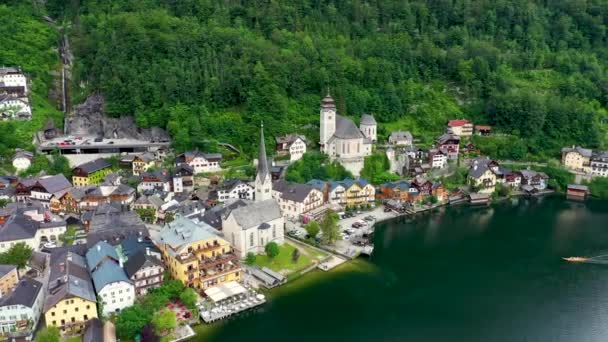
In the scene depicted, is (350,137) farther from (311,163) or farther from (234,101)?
(234,101)

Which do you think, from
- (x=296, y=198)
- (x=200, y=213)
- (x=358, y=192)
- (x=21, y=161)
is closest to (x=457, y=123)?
(x=358, y=192)

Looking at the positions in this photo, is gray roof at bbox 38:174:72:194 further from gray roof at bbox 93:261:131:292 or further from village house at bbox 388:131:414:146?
village house at bbox 388:131:414:146

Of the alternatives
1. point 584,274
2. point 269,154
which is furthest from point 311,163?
point 584,274

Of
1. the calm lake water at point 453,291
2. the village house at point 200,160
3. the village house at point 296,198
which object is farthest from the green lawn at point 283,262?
the village house at point 200,160

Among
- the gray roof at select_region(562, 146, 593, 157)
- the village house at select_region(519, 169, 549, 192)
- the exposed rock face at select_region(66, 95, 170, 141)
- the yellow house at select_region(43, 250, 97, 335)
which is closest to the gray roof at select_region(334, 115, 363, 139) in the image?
the village house at select_region(519, 169, 549, 192)

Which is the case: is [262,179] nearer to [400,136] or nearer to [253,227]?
[253,227]

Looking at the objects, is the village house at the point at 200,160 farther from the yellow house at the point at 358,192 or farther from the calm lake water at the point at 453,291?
the calm lake water at the point at 453,291

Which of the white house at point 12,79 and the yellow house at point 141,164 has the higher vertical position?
the white house at point 12,79
